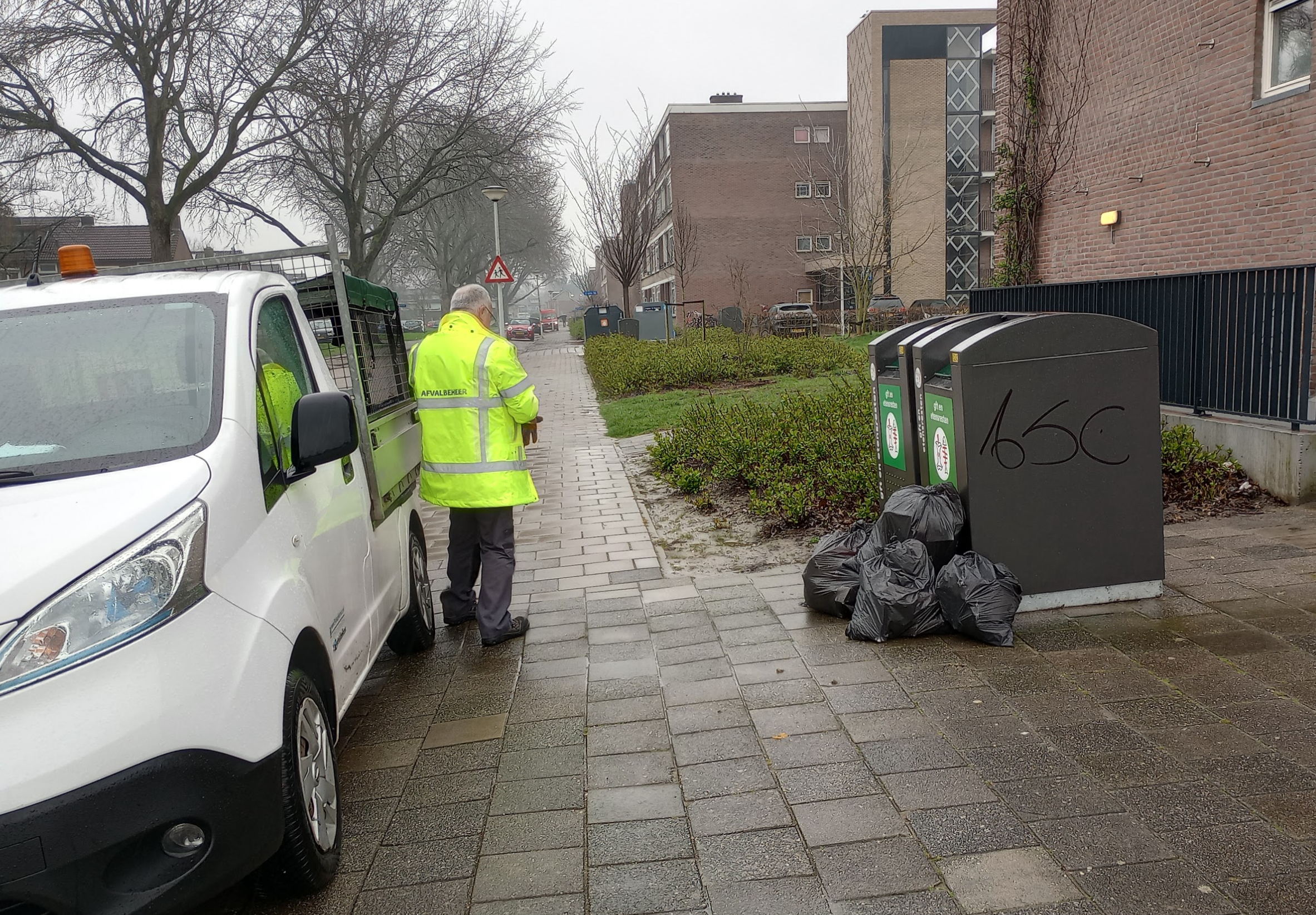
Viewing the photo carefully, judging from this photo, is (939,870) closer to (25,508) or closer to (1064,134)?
(25,508)

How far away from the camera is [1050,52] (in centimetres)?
1377

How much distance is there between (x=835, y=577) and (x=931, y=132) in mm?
47132

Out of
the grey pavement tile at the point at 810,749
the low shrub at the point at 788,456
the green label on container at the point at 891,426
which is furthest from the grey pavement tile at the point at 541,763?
the low shrub at the point at 788,456

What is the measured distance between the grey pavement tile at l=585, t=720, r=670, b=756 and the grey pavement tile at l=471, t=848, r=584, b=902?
70 centimetres

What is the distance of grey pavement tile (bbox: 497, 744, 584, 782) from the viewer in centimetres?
360

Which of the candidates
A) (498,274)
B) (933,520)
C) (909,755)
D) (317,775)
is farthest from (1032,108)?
(317,775)

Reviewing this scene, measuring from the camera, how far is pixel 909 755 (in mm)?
3533

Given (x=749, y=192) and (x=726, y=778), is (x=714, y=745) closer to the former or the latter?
(x=726, y=778)

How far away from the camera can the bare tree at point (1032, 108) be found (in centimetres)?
1335

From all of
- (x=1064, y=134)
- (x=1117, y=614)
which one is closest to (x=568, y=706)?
(x=1117, y=614)

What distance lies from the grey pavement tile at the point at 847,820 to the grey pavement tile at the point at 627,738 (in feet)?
2.35

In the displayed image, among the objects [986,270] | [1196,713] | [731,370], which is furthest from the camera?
[986,270]

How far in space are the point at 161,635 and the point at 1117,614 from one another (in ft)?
13.7

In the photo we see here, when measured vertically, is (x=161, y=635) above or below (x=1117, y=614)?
above
